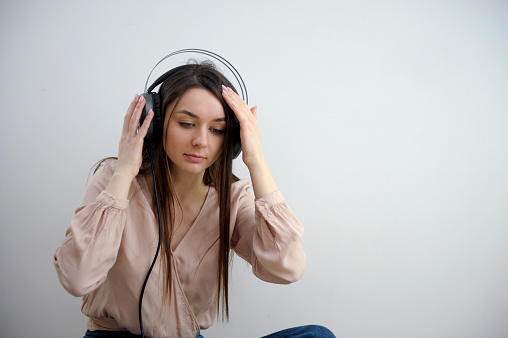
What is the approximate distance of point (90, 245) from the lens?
91 centimetres

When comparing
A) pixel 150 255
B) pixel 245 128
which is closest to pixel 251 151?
pixel 245 128

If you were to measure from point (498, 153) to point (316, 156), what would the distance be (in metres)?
0.77

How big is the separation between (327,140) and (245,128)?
0.56 meters

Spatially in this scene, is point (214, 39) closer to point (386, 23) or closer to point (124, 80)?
point (124, 80)

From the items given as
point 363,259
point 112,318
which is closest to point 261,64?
point 363,259

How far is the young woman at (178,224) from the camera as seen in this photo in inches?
37.3

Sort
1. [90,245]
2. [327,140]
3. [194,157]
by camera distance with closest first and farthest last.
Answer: [90,245] < [194,157] < [327,140]

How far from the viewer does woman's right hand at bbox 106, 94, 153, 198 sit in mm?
969

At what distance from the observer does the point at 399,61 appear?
1.52 meters

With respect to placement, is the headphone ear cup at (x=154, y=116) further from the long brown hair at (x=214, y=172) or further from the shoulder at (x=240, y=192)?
the shoulder at (x=240, y=192)

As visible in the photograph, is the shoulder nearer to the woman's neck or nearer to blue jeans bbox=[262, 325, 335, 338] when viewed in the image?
the woman's neck

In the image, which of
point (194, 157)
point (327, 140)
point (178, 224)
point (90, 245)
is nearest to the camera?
point (90, 245)

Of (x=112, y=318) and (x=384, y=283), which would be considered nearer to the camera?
(x=112, y=318)

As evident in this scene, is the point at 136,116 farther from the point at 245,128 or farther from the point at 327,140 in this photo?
the point at 327,140
